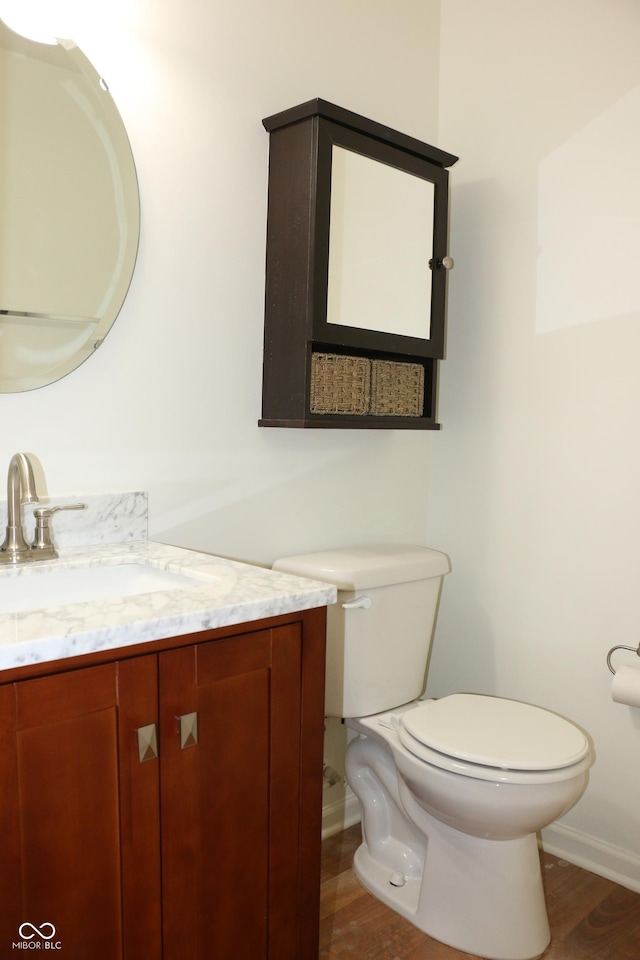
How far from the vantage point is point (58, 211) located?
57.2 inches

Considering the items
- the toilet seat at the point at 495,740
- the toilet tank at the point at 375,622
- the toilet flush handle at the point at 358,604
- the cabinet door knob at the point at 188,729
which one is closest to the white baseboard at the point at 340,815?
the toilet tank at the point at 375,622

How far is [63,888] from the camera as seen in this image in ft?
3.18

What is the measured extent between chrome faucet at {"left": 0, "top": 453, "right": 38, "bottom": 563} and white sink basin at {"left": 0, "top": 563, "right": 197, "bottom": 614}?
5 cm

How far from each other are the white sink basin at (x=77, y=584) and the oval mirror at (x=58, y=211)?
36 centimetres

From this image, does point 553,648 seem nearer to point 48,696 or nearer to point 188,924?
point 188,924

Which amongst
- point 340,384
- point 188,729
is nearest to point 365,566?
point 340,384

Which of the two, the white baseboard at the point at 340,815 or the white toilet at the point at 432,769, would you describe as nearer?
the white toilet at the point at 432,769

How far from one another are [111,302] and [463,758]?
117cm

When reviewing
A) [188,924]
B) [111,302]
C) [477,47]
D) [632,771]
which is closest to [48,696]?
[188,924]

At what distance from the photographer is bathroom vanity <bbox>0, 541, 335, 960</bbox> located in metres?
0.94

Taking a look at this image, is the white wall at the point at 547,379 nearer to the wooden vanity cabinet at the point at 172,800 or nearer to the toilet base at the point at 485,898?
the toilet base at the point at 485,898

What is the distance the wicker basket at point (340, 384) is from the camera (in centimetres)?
176

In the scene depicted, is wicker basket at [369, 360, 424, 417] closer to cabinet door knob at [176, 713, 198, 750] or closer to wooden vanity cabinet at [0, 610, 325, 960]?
wooden vanity cabinet at [0, 610, 325, 960]

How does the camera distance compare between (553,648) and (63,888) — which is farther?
(553,648)
